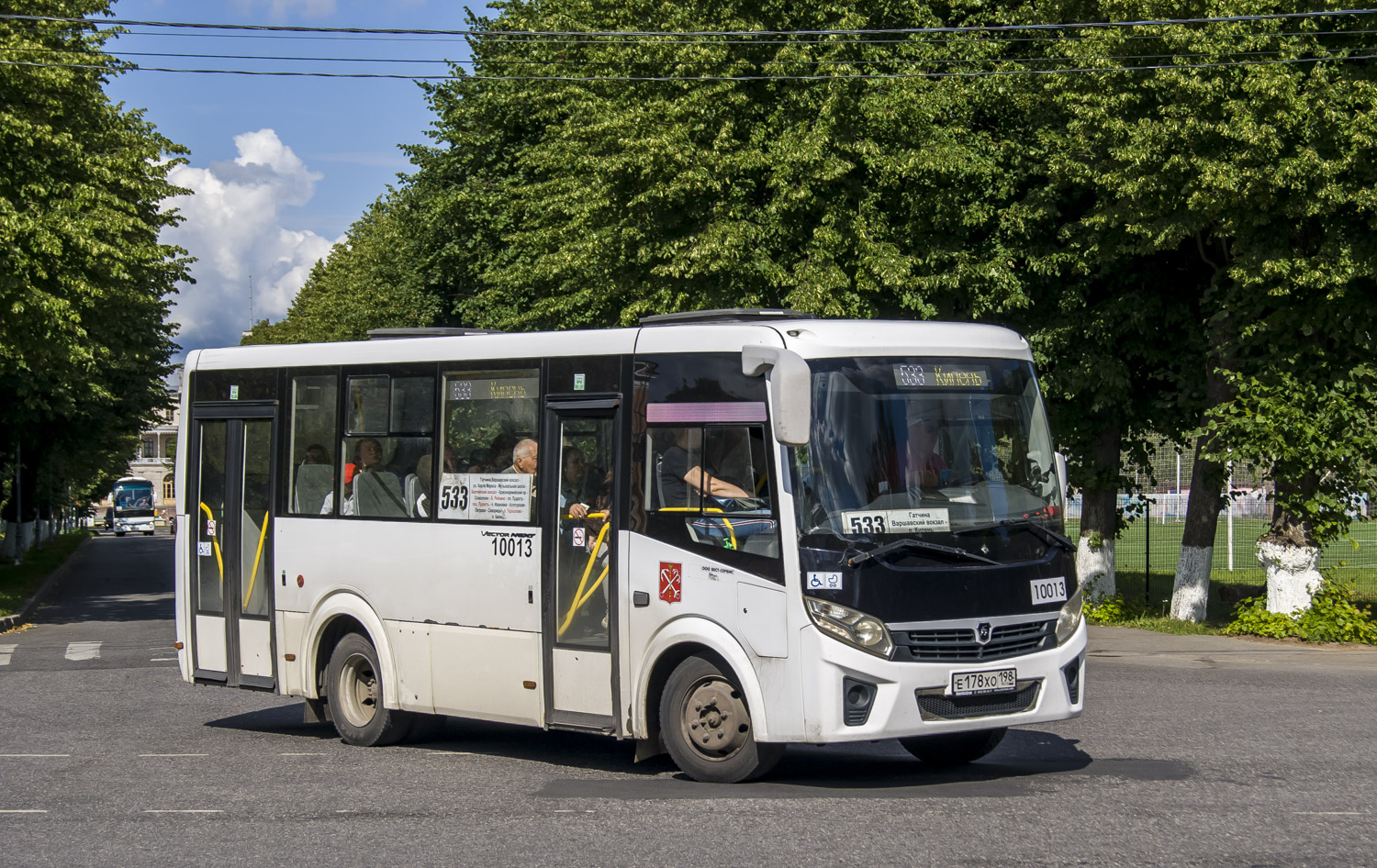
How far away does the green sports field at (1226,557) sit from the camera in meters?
30.0

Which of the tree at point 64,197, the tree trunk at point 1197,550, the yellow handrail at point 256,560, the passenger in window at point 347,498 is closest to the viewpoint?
the passenger in window at point 347,498

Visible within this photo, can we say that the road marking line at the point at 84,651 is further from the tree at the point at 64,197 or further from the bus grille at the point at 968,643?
the bus grille at the point at 968,643

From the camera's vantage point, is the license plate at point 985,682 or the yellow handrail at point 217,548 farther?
the yellow handrail at point 217,548

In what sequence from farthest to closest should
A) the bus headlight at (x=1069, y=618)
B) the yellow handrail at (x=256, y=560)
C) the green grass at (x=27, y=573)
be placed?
the green grass at (x=27, y=573), the yellow handrail at (x=256, y=560), the bus headlight at (x=1069, y=618)

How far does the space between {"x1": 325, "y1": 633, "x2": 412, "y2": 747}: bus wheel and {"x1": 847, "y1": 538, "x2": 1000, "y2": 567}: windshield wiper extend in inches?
169

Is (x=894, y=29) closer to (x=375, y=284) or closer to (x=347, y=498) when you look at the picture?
(x=347, y=498)

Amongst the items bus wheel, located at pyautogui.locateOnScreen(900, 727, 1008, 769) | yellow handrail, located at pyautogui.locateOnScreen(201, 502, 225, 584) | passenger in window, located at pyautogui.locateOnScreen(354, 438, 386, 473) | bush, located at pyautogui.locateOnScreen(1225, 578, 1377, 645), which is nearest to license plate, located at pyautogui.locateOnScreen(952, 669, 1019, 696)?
bus wheel, located at pyautogui.locateOnScreen(900, 727, 1008, 769)

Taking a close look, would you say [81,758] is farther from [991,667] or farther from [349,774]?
[991,667]

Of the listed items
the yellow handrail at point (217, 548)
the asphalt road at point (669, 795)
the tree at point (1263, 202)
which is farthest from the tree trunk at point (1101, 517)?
the yellow handrail at point (217, 548)

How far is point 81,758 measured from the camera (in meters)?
11.0

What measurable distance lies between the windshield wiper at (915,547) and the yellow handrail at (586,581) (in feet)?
6.04

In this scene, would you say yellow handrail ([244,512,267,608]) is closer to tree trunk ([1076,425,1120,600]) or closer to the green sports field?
tree trunk ([1076,425,1120,600])

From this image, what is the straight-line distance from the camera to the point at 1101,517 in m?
25.3

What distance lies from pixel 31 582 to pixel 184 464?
80.8 ft
